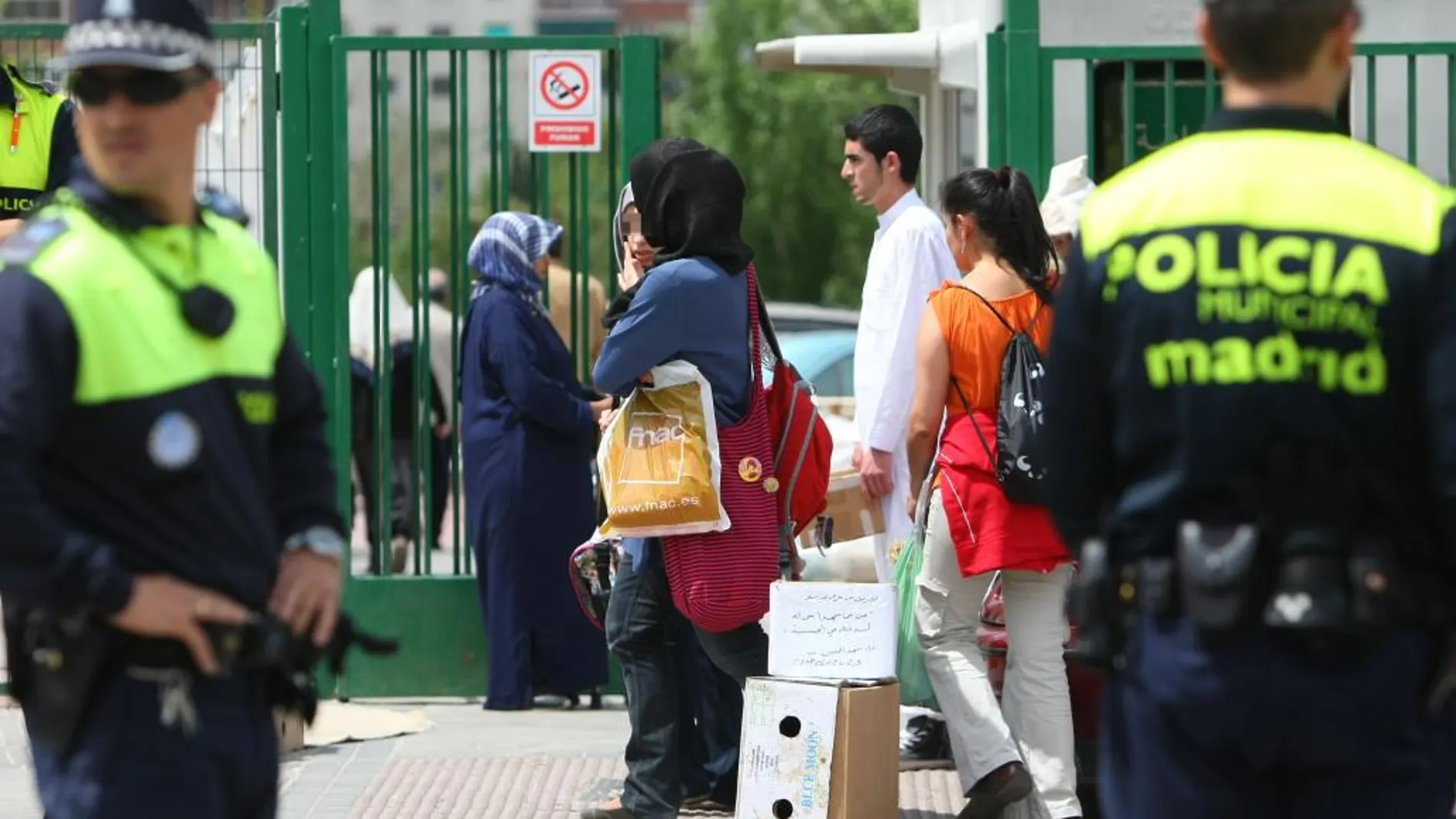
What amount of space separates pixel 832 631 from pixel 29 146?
8.05 feet

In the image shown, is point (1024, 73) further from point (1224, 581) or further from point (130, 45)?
point (1224, 581)

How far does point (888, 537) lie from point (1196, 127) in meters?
2.22

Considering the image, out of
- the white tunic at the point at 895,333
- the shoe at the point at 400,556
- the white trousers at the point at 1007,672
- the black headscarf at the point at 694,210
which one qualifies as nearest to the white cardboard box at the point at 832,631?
the white trousers at the point at 1007,672

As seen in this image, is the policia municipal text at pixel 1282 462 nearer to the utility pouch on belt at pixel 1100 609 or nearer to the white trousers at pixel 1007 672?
the utility pouch on belt at pixel 1100 609

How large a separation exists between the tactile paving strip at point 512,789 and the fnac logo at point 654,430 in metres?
1.27

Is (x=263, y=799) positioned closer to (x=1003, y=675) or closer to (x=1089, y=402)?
(x=1089, y=402)

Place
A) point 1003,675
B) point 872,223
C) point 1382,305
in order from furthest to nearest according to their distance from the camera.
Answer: point 872,223, point 1003,675, point 1382,305

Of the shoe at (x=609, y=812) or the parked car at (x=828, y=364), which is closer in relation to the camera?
the shoe at (x=609, y=812)

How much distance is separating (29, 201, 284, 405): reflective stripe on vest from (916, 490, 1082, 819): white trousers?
3.43 metres

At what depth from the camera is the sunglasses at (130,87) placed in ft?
→ 11.1

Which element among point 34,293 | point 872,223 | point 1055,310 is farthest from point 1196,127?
point 872,223

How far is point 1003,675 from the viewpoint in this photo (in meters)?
6.97

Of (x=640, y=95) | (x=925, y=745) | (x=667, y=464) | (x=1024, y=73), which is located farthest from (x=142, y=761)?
(x=640, y=95)

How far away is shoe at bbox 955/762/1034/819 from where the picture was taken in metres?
6.64
